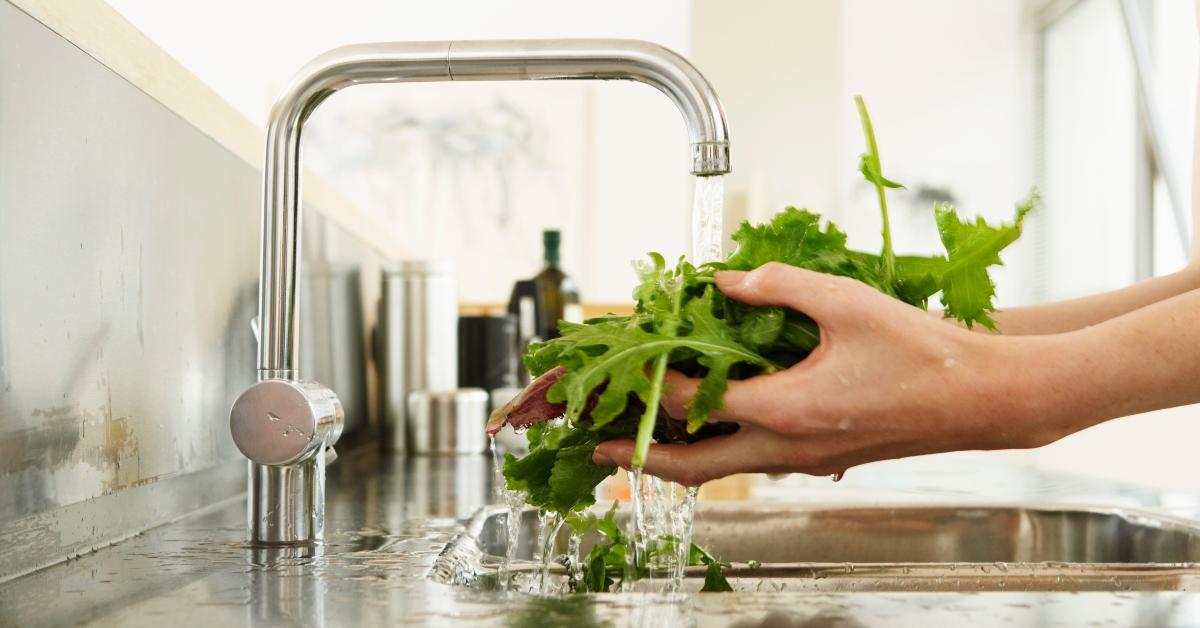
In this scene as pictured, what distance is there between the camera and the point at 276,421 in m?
0.66

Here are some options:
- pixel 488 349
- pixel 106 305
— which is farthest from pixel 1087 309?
pixel 488 349

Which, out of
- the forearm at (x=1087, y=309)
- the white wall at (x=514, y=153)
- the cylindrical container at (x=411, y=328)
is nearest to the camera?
the forearm at (x=1087, y=309)

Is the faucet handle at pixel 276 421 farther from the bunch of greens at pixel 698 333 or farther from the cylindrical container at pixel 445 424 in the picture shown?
the cylindrical container at pixel 445 424

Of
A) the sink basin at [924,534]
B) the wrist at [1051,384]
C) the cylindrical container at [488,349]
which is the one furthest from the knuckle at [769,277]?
the cylindrical container at [488,349]

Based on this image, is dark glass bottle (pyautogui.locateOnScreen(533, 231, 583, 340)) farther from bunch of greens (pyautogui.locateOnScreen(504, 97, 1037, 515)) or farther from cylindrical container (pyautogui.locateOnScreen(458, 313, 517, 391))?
bunch of greens (pyautogui.locateOnScreen(504, 97, 1037, 515))

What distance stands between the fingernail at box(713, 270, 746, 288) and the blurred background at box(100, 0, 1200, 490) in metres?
3.79

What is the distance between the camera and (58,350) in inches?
25.8

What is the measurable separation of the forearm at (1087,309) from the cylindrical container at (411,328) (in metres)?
1.24

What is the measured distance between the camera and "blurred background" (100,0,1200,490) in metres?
4.38

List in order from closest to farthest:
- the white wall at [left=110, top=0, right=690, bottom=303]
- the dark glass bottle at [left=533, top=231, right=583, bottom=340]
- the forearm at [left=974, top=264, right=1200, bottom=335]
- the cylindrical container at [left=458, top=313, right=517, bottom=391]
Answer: the forearm at [left=974, top=264, right=1200, bottom=335] → the cylindrical container at [left=458, top=313, right=517, bottom=391] → the dark glass bottle at [left=533, top=231, right=583, bottom=340] → the white wall at [left=110, top=0, right=690, bottom=303]

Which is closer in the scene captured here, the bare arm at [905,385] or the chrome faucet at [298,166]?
the bare arm at [905,385]

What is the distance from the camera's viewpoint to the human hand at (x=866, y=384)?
1.63 ft

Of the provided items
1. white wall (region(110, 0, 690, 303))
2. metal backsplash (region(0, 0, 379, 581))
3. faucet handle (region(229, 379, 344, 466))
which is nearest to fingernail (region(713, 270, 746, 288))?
faucet handle (region(229, 379, 344, 466))

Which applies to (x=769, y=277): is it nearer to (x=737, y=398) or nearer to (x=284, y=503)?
(x=737, y=398)
